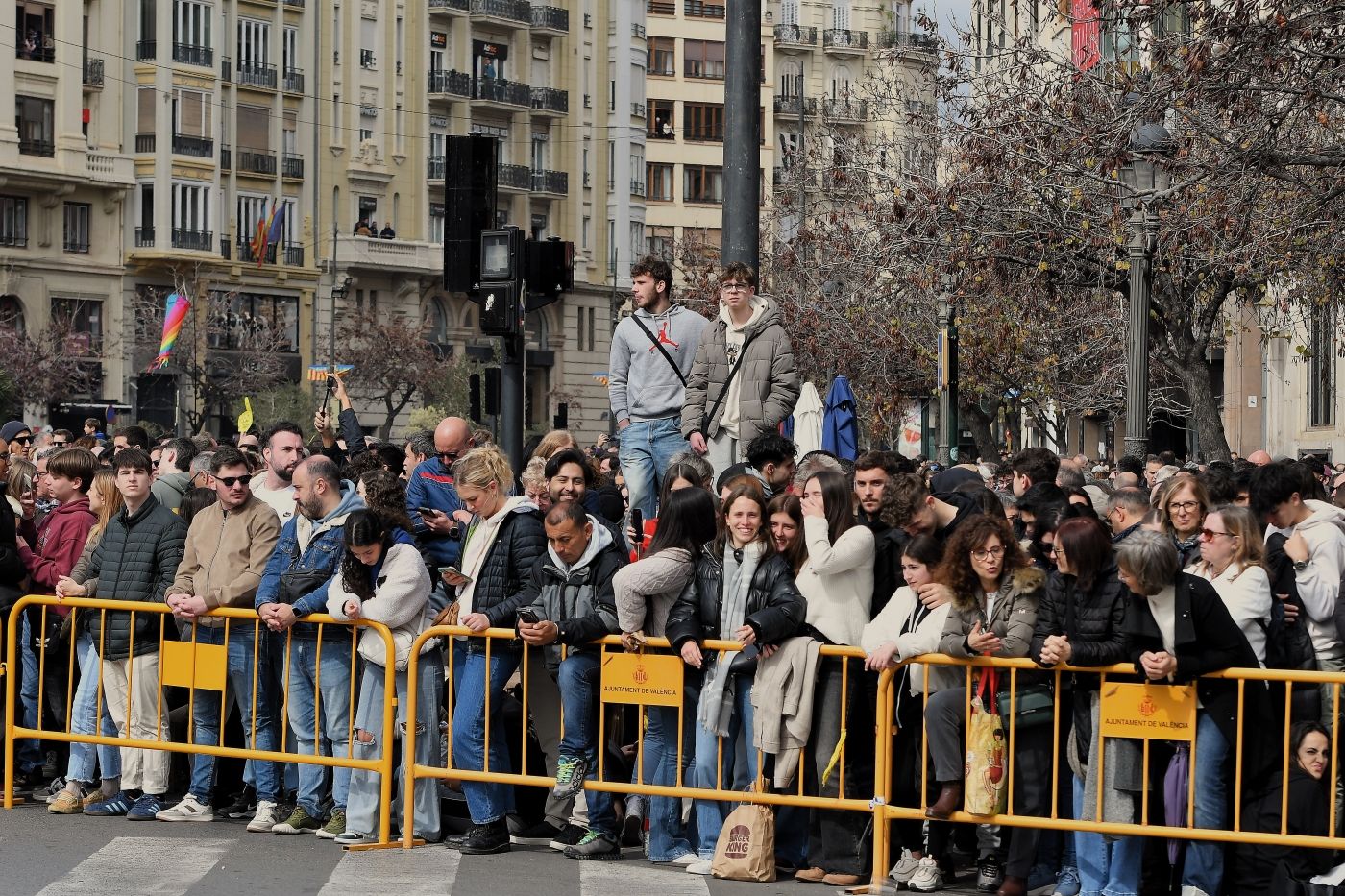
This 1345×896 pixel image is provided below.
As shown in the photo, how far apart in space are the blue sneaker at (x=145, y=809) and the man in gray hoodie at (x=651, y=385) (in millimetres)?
3817

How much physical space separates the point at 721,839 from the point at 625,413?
471 centimetres

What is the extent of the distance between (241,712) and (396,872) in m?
1.78

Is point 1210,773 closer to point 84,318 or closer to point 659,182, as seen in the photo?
point 84,318

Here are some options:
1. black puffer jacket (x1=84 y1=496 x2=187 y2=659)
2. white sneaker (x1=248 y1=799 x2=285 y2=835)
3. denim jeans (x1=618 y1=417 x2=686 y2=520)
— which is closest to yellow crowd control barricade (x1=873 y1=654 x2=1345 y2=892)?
white sneaker (x1=248 y1=799 x2=285 y2=835)

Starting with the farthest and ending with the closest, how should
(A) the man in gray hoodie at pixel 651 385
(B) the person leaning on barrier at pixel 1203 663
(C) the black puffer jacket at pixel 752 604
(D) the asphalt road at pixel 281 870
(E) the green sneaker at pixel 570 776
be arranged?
(A) the man in gray hoodie at pixel 651 385, (E) the green sneaker at pixel 570 776, (C) the black puffer jacket at pixel 752 604, (D) the asphalt road at pixel 281 870, (B) the person leaning on barrier at pixel 1203 663

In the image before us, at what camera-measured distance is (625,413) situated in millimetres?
13695

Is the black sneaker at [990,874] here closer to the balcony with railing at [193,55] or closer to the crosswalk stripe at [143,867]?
the crosswalk stripe at [143,867]

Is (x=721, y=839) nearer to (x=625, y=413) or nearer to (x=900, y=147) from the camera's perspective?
(x=625, y=413)

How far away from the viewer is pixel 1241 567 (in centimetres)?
898

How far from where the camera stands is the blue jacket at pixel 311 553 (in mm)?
10255

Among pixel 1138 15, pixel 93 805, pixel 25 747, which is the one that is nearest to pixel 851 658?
pixel 93 805

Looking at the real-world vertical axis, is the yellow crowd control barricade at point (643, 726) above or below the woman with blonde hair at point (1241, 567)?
below

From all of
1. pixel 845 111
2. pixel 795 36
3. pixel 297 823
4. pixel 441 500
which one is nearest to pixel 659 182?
pixel 795 36


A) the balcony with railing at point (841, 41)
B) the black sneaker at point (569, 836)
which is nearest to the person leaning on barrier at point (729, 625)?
the black sneaker at point (569, 836)
